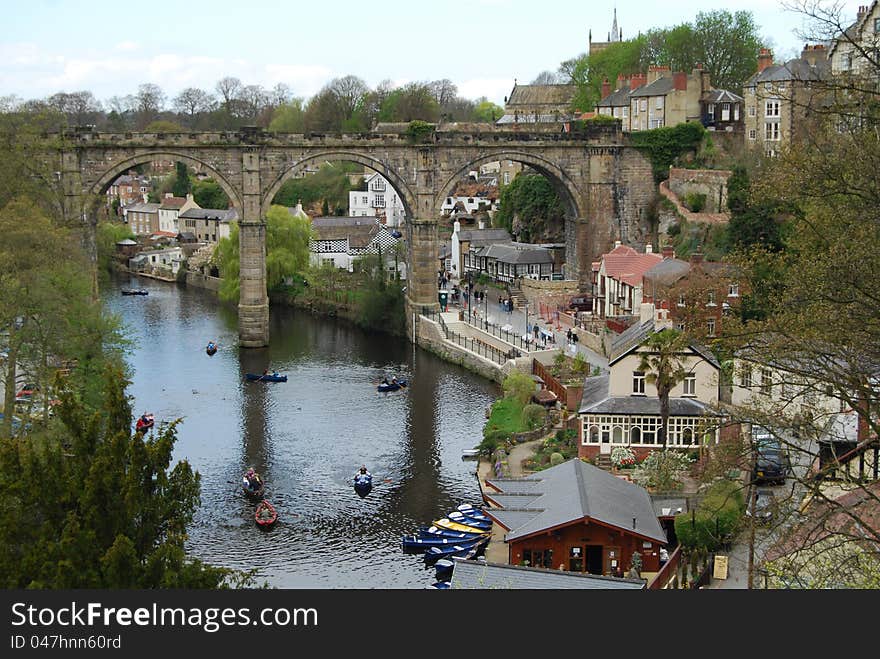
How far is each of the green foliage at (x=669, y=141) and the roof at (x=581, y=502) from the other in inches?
1610

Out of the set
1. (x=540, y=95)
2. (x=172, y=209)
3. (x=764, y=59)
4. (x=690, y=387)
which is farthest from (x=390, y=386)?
(x=540, y=95)

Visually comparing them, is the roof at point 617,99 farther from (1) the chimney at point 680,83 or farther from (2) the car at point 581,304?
(2) the car at point 581,304


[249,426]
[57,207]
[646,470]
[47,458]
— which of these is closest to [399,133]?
[57,207]

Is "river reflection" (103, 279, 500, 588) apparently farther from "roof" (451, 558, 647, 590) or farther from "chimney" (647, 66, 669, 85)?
"chimney" (647, 66, 669, 85)

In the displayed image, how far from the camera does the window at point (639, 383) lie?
136 ft

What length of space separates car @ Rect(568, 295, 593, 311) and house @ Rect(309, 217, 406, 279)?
771 inches

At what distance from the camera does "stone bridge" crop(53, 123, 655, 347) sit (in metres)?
67.5

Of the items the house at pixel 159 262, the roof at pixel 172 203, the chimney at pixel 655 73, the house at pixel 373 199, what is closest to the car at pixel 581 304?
the chimney at pixel 655 73

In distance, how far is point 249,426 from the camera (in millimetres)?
51156

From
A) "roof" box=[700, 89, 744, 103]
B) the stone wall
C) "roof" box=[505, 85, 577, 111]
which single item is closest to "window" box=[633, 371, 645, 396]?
the stone wall

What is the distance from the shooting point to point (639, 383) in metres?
41.4

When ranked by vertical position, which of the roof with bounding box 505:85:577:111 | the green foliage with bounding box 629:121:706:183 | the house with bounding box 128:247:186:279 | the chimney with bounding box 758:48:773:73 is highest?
the roof with bounding box 505:85:577:111

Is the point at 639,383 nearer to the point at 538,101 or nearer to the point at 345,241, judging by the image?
the point at 345,241

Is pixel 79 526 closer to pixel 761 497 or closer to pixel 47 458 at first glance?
pixel 47 458
